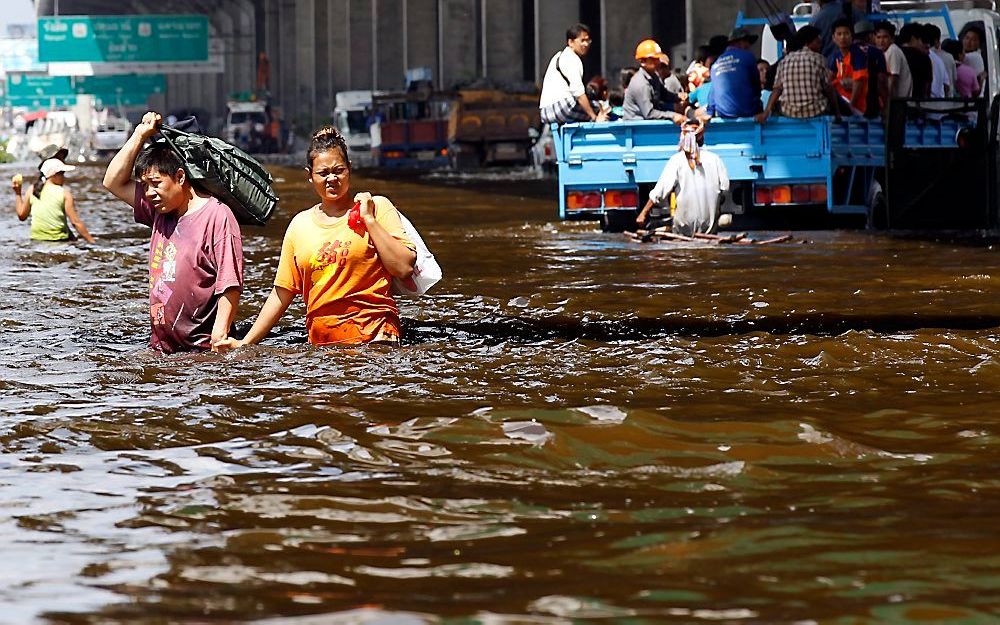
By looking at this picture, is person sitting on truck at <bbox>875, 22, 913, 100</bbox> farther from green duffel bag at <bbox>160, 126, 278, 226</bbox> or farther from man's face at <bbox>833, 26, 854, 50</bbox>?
green duffel bag at <bbox>160, 126, 278, 226</bbox>

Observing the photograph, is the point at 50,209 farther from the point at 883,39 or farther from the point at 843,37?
the point at 883,39

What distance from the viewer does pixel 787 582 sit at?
175 inches

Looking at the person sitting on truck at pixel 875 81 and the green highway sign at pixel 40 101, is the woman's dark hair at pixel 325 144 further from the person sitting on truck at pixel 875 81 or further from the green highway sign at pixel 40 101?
the green highway sign at pixel 40 101

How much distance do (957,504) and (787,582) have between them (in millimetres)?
1056

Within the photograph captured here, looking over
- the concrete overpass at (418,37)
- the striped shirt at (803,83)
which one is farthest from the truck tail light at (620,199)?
the concrete overpass at (418,37)

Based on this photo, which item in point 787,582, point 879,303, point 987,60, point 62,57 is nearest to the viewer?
point 787,582

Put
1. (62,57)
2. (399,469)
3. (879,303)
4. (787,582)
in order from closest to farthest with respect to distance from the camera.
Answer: (787,582) → (399,469) → (879,303) → (62,57)

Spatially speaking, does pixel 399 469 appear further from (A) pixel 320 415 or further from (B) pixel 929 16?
(B) pixel 929 16

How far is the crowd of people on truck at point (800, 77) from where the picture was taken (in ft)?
56.0

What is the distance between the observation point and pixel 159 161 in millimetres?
8008

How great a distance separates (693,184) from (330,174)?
337 inches

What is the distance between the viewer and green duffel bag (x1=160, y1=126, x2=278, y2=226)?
818 cm

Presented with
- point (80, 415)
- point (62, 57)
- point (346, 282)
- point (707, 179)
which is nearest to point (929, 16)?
point (707, 179)

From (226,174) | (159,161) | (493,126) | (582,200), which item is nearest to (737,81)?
(582,200)
